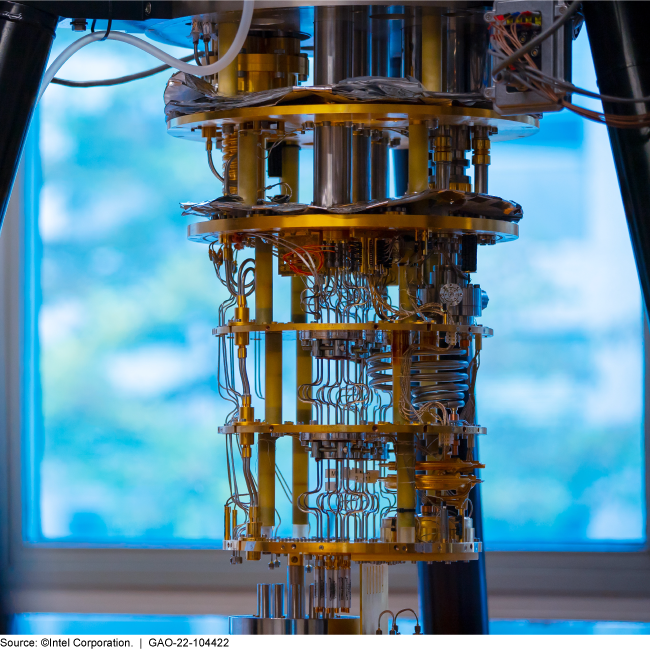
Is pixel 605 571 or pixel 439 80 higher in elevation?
pixel 439 80

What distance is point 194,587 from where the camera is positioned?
549cm

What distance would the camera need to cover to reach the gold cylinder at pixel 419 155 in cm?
317

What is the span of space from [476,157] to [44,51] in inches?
56.3

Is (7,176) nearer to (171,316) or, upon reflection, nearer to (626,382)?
(171,316)

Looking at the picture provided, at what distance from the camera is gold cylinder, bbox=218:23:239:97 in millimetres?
3225

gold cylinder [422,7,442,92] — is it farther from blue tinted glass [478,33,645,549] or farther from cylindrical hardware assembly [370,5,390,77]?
blue tinted glass [478,33,645,549]

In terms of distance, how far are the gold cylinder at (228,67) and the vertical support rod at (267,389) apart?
→ 1.71 feet

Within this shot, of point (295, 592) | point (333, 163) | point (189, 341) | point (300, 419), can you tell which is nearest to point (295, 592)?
point (295, 592)

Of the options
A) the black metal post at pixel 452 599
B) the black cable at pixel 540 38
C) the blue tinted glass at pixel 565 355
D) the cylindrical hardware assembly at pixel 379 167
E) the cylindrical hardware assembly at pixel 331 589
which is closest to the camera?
the black cable at pixel 540 38

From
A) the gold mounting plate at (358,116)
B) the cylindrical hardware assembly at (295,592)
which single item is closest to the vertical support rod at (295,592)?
the cylindrical hardware assembly at (295,592)

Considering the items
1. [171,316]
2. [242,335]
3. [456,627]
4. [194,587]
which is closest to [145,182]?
[171,316]

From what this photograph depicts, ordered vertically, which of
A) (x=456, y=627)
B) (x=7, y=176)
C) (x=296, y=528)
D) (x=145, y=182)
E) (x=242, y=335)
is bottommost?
(x=456, y=627)

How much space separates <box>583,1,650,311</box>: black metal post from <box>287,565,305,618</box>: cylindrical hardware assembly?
54.2 inches

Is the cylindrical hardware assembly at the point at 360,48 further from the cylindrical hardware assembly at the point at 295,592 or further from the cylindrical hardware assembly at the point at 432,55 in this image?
the cylindrical hardware assembly at the point at 295,592
